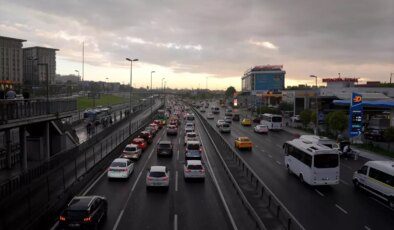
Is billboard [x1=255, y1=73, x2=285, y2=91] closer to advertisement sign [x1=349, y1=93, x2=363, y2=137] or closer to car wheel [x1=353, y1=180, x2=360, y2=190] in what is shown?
advertisement sign [x1=349, y1=93, x2=363, y2=137]

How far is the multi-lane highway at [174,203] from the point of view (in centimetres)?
1600

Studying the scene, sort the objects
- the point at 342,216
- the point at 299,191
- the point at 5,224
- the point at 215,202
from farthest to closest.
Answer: the point at 299,191 < the point at 215,202 < the point at 342,216 < the point at 5,224

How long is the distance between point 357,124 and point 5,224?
118 feet

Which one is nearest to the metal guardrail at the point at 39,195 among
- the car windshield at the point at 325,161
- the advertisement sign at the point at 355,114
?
the car windshield at the point at 325,161

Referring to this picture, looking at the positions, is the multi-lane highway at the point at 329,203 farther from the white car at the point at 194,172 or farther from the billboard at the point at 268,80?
the billboard at the point at 268,80

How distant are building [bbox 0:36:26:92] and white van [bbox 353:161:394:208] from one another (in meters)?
48.7

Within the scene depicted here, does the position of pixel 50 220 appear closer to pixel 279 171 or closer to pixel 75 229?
pixel 75 229

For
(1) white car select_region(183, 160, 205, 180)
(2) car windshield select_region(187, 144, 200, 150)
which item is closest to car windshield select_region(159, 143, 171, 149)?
(2) car windshield select_region(187, 144, 200, 150)

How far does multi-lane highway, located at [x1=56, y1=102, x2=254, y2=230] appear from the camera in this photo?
16.0 m

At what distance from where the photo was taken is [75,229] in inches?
554

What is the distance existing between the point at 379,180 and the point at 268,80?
555ft

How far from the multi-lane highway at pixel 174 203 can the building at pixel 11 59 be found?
38571 mm

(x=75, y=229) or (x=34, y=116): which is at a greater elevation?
(x=34, y=116)

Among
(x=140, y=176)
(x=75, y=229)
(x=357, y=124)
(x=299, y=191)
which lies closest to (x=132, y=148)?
(x=140, y=176)
